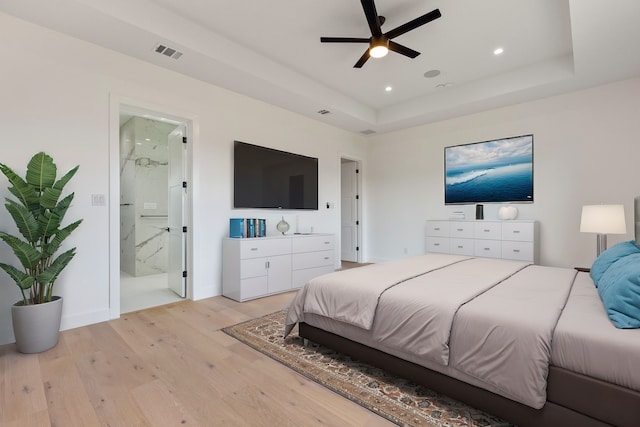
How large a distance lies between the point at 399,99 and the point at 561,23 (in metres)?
2.33

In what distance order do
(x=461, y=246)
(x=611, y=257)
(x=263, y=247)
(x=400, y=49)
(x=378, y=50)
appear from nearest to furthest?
(x=611, y=257) < (x=378, y=50) < (x=400, y=49) < (x=263, y=247) < (x=461, y=246)

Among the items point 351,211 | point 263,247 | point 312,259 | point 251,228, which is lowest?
point 312,259

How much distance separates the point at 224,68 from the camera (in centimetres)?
343

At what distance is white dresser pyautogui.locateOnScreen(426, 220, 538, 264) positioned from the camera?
165 inches

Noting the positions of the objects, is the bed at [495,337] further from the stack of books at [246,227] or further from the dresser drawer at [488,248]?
the dresser drawer at [488,248]

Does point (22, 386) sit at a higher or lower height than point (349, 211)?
lower

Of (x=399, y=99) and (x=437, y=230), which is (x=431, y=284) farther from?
(x=399, y=99)

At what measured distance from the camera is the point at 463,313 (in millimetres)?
1632

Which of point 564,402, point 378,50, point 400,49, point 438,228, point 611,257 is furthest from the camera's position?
point 438,228

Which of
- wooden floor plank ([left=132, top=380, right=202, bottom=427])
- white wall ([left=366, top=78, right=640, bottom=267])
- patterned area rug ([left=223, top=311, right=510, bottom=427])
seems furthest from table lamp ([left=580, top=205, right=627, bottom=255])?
wooden floor plank ([left=132, top=380, right=202, bottom=427])

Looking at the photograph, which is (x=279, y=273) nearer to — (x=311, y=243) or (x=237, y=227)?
(x=311, y=243)

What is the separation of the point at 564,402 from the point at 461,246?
3618 millimetres

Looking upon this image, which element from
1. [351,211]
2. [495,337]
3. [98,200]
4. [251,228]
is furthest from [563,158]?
[98,200]

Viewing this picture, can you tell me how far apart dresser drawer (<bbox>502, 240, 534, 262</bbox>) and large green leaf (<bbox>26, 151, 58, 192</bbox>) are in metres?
5.26
